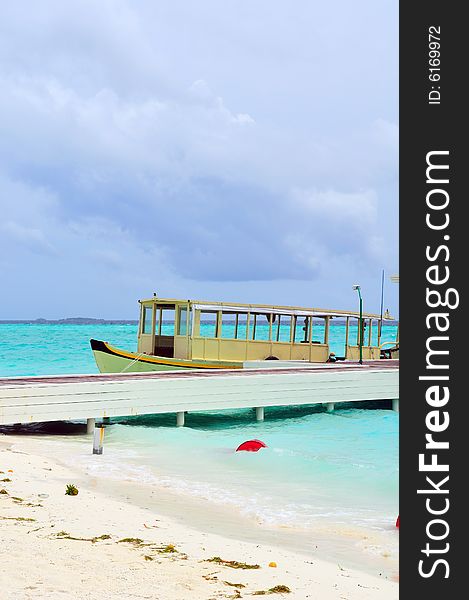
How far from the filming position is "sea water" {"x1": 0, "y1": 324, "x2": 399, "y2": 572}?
33.0ft

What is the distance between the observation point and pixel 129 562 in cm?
610

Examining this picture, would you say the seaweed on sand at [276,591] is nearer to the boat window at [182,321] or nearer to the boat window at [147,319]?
the boat window at [182,321]

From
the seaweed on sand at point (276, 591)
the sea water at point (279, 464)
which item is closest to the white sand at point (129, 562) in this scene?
the seaweed on sand at point (276, 591)

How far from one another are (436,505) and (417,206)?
1716 mm

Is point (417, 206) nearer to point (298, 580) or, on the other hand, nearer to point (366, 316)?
point (298, 580)

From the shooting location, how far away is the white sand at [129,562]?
5.38 meters

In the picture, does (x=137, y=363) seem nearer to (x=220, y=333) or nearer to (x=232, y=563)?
(x=220, y=333)

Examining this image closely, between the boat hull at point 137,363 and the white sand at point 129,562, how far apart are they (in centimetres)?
1196

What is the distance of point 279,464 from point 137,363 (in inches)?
335

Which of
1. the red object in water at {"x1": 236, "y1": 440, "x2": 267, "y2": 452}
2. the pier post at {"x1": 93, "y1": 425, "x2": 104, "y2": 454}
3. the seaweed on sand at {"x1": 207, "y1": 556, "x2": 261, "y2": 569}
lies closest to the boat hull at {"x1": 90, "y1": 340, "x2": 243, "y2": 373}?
the red object in water at {"x1": 236, "y1": 440, "x2": 267, "y2": 452}

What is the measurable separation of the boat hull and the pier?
1.35 m

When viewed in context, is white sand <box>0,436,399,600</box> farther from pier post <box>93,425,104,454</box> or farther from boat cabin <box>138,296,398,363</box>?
boat cabin <box>138,296,398,363</box>


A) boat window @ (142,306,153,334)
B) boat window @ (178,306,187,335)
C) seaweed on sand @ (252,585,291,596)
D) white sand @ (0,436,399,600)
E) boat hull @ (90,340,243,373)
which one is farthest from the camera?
boat window @ (142,306,153,334)

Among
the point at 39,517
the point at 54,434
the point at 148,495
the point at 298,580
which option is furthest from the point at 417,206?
the point at 54,434
